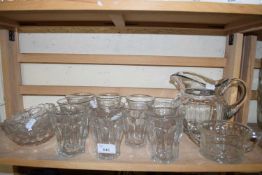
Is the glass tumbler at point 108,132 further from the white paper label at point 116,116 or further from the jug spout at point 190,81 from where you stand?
the jug spout at point 190,81

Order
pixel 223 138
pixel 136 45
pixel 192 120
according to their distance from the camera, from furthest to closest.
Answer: pixel 136 45
pixel 192 120
pixel 223 138

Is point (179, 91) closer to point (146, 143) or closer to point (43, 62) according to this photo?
point (146, 143)

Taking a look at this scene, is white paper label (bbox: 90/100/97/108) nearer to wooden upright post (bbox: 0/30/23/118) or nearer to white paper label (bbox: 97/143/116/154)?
white paper label (bbox: 97/143/116/154)

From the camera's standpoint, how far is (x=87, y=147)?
625mm

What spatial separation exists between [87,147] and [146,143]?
0.59 ft

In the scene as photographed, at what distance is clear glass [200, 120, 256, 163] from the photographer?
56 centimetres

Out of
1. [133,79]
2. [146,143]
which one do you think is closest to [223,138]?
[146,143]

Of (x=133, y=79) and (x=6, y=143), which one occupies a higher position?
(x=133, y=79)

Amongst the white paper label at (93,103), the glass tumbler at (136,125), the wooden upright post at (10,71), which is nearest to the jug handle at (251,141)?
the glass tumbler at (136,125)

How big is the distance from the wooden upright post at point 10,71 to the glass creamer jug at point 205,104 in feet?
2.10

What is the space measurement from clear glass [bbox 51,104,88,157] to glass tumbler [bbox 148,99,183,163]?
0.66ft

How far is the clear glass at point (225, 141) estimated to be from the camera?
56cm

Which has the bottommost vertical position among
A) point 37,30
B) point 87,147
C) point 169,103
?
point 87,147

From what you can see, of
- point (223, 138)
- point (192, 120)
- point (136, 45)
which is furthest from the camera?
point (136, 45)
